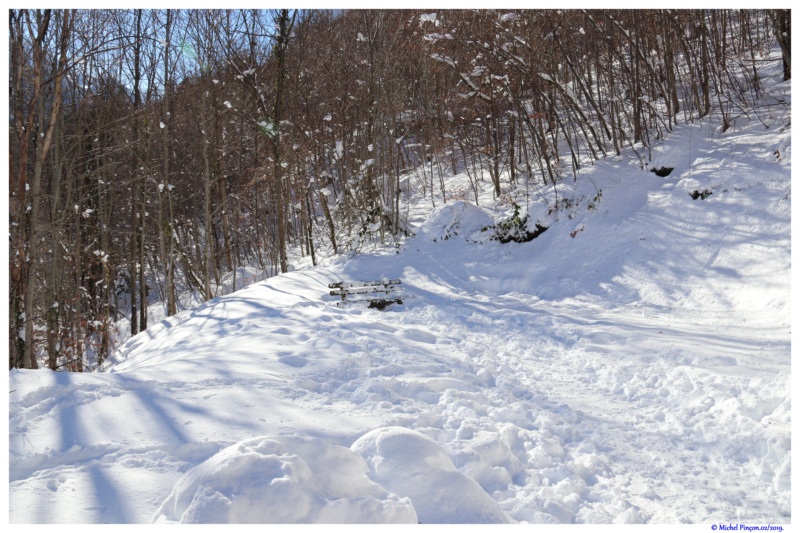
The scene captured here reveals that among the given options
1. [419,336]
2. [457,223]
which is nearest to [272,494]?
[419,336]

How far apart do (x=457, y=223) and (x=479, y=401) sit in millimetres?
9421

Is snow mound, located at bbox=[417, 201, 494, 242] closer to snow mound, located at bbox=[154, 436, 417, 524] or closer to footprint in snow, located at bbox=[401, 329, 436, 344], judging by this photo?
footprint in snow, located at bbox=[401, 329, 436, 344]

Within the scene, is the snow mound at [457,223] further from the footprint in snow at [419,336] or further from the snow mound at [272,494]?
the snow mound at [272,494]

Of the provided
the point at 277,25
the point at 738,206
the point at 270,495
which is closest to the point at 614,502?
the point at 270,495

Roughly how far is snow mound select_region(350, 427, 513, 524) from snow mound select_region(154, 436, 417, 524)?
0.24 m

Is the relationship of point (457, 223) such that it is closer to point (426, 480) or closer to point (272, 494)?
point (426, 480)

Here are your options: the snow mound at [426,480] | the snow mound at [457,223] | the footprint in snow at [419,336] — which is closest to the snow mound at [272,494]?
the snow mound at [426,480]

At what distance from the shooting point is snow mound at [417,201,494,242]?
1352 cm

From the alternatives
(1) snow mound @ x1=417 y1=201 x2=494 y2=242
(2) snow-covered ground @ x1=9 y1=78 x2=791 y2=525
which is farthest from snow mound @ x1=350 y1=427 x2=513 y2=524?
(1) snow mound @ x1=417 y1=201 x2=494 y2=242

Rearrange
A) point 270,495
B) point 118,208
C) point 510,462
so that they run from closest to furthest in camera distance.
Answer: point 270,495, point 510,462, point 118,208

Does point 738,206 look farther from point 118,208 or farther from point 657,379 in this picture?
point 118,208

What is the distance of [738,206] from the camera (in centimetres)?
920

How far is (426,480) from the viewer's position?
294cm

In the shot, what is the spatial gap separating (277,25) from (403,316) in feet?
27.9
